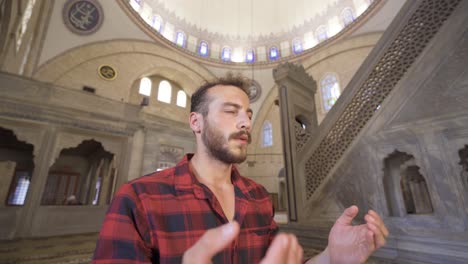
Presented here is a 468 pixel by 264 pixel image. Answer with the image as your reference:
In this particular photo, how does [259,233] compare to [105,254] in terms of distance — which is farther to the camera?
[259,233]

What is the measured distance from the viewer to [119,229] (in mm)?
854

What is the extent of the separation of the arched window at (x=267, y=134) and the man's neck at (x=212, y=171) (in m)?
15.7

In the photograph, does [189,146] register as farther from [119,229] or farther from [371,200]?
[119,229]

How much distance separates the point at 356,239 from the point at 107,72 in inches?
587

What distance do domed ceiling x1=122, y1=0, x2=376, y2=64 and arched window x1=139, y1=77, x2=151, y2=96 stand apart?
3.33 meters

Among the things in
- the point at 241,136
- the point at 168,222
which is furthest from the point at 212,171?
the point at 168,222

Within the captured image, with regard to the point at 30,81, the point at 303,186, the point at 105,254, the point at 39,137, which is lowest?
the point at 105,254

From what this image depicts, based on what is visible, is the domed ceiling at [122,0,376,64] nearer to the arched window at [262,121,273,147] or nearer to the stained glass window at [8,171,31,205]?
the arched window at [262,121,273,147]

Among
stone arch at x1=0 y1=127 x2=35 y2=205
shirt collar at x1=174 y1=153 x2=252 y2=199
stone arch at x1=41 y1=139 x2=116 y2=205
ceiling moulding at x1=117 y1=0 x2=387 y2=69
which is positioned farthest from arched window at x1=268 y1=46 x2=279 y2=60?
shirt collar at x1=174 y1=153 x2=252 y2=199

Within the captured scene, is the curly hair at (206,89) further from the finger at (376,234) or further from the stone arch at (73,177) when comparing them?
the stone arch at (73,177)

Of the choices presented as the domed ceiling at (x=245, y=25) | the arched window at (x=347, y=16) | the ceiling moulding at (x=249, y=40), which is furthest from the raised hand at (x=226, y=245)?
the arched window at (x=347, y=16)

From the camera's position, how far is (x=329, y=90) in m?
14.2

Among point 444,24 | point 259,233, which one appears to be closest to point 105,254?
point 259,233

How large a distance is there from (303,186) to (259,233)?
3131mm
